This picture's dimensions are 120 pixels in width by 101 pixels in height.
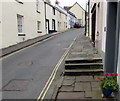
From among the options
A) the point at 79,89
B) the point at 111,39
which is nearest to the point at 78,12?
the point at 111,39

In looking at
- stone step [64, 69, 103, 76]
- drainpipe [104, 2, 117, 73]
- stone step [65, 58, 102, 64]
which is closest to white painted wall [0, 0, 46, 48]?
stone step [65, 58, 102, 64]

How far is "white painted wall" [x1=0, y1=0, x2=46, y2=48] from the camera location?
13.0 meters

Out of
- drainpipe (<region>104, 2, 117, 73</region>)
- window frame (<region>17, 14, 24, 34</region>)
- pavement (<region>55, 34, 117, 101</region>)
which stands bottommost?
Result: pavement (<region>55, 34, 117, 101</region>)

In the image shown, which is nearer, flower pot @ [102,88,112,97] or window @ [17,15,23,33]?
flower pot @ [102,88,112,97]

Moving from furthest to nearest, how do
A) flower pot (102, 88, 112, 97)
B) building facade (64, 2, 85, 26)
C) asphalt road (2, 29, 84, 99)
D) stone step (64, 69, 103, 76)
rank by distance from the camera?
building facade (64, 2, 85, 26)
stone step (64, 69, 103, 76)
asphalt road (2, 29, 84, 99)
flower pot (102, 88, 112, 97)

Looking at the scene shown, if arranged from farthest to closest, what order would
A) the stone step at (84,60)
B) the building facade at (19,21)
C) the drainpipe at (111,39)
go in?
1. the building facade at (19,21)
2. the stone step at (84,60)
3. the drainpipe at (111,39)

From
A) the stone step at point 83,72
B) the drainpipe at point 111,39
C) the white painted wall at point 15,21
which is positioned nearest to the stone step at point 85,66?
the stone step at point 83,72

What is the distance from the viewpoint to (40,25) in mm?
22406

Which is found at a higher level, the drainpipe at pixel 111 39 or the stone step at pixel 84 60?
the drainpipe at pixel 111 39

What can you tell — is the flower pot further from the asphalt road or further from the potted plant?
the asphalt road

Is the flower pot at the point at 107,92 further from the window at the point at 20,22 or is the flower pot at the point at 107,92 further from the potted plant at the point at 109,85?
the window at the point at 20,22

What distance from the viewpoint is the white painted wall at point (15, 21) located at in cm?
1298

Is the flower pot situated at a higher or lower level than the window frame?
lower

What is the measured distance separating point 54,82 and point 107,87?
2203mm
